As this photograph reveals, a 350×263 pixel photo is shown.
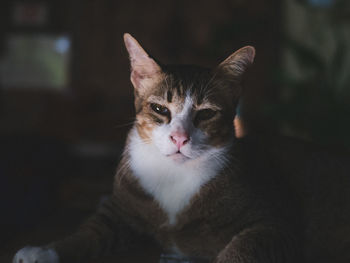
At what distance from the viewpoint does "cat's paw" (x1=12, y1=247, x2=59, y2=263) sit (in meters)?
1.07

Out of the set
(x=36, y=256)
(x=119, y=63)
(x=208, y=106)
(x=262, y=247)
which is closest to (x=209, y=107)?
(x=208, y=106)

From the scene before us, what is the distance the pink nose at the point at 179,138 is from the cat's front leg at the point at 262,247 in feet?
1.08

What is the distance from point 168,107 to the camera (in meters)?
1.26

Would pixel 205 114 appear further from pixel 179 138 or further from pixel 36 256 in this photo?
pixel 36 256

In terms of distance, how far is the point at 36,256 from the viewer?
107cm

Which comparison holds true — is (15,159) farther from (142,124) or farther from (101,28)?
(101,28)

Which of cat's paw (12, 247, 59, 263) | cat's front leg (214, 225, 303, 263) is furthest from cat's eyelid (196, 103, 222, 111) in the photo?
cat's paw (12, 247, 59, 263)

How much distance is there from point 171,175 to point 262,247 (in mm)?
382

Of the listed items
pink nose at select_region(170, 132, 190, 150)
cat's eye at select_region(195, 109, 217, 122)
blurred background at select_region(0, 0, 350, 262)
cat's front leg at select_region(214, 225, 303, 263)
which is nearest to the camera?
cat's front leg at select_region(214, 225, 303, 263)

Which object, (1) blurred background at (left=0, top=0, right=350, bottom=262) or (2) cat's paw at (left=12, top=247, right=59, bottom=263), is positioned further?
(1) blurred background at (left=0, top=0, right=350, bottom=262)

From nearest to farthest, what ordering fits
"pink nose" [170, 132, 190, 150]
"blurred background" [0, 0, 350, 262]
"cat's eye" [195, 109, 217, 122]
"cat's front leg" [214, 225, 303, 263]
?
1. "cat's front leg" [214, 225, 303, 263]
2. "pink nose" [170, 132, 190, 150]
3. "cat's eye" [195, 109, 217, 122]
4. "blurred background" [0, 0, 350, 262]

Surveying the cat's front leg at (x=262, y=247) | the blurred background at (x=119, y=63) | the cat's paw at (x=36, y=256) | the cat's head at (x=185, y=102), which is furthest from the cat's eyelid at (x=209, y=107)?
the blurred background at (x=119, y=63)

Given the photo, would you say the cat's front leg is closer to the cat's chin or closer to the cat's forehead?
the cat's chin

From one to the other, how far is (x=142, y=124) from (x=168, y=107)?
0.40 feet
